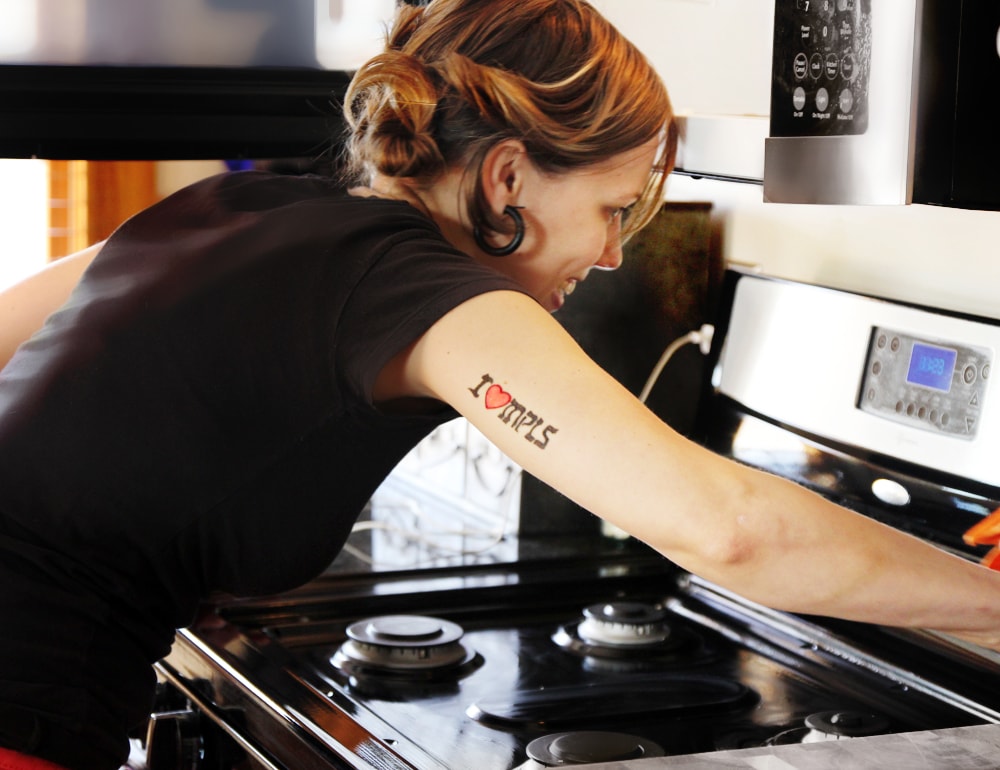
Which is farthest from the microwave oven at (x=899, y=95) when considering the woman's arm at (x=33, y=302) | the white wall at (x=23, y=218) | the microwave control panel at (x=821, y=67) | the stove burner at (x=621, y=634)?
the white wall at (x=23, y=218)

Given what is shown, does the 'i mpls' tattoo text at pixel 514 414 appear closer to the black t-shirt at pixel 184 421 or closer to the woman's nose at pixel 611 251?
the black t-shirt at pixel 184 421

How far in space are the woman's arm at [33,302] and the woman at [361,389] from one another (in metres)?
0.19

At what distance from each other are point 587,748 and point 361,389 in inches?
12.8

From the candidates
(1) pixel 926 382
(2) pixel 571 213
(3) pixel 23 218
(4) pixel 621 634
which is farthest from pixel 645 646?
(3) pixel 23 218

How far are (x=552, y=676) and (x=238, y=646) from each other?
285mm

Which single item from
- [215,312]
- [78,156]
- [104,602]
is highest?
[78,156]

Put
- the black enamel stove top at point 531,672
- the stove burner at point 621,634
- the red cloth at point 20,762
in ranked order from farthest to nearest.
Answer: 1. the stove burner at point 621,634
2. the black enamel stove top at point 531,672
3. the red cloth at point 20,762

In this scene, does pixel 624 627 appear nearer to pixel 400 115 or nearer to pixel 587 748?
pixel 587 748

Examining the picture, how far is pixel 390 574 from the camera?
1.41 meters

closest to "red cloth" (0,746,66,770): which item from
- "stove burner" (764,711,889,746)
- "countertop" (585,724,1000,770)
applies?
Result: "countertop" (585,724,1000,770)

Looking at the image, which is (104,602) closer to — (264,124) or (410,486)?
(264,124)

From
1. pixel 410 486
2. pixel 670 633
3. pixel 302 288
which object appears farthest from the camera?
pixel 410 486

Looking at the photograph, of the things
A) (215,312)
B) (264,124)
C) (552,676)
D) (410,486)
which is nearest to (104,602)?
(215,312)

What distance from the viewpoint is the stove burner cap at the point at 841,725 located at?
3.31ft
